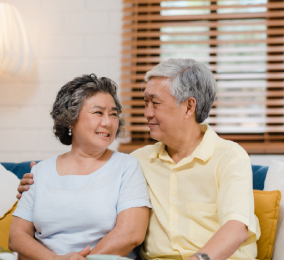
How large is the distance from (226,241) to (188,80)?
2.06 ft

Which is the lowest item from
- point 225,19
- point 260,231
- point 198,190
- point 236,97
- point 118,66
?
point 260,231

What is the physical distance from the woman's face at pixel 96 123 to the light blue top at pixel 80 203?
0.38 ft

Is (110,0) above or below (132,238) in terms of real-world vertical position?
above

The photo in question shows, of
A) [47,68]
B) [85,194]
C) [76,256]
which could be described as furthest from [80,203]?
[47,68]

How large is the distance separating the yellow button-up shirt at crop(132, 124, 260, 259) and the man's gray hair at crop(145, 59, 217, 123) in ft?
0.52

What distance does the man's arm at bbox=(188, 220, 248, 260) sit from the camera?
100 cm

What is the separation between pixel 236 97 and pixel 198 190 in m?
1.11

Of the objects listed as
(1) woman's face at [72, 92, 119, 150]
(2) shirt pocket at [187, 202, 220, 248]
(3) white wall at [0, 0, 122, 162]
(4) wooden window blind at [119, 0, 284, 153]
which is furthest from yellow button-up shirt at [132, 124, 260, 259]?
(3) white wall at [0, 0, 122, 162]

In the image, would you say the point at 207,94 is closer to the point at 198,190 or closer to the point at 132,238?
the point at 198,190

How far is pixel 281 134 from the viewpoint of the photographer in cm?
221

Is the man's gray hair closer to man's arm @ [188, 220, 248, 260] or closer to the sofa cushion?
man's arm @ [188, 220, 248, 260]

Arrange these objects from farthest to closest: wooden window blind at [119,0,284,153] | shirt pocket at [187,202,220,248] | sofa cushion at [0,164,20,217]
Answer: wooden window blind at [119,0,284,153] → sofa cushion at [0,164,20,217] → shirt pocket at [187,202,220,248]

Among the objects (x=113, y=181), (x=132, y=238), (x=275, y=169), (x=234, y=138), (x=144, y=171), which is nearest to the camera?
(x=132, y=238)

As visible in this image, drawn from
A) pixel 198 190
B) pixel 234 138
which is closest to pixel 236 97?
pixel 234 138
